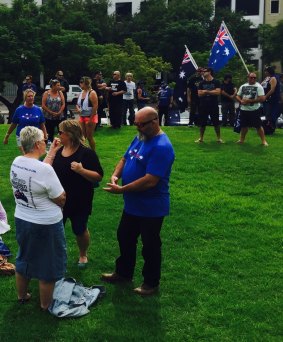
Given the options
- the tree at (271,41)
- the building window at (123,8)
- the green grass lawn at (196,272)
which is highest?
the building window at (123,8)

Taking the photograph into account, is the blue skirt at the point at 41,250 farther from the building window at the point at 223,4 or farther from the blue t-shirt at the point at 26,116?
the building window at the point at 223,4

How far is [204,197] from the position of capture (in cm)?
809

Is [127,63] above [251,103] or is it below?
above

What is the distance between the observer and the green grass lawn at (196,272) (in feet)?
14.2

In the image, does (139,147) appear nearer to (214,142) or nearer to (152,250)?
(152,250)

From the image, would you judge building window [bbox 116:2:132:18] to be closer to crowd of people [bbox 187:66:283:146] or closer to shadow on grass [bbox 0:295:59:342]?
crowd of people [bbox 187:66:283:146]

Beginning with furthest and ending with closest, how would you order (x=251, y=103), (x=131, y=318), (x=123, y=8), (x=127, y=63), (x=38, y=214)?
(x=123, y=8) → (x=127, y=63) → (x=251, y=103) → (x=131, y=318) → (x=38, y=214)

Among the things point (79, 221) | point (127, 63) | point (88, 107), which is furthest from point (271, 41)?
point (79, 221)

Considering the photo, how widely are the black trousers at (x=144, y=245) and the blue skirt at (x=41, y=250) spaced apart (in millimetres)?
796

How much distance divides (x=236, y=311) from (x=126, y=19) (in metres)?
51.6

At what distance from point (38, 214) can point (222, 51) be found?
485 inches

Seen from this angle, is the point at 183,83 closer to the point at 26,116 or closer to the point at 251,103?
the point at 251,103

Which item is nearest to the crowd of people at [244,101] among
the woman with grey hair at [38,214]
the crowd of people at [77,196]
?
the crowd of people at [77,196]

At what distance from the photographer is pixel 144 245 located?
4.89m
